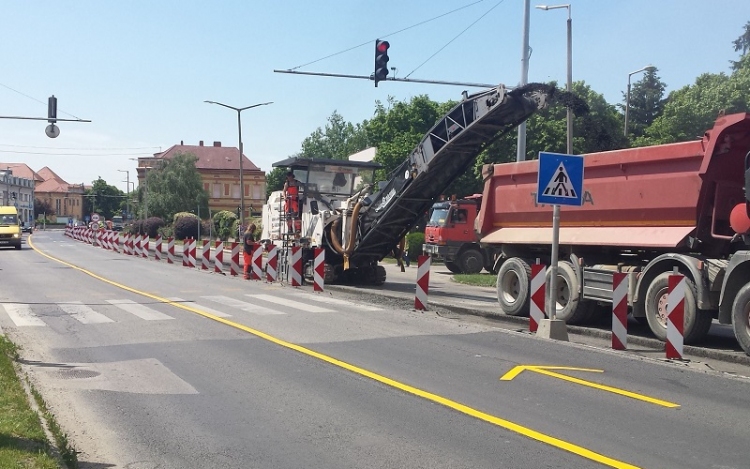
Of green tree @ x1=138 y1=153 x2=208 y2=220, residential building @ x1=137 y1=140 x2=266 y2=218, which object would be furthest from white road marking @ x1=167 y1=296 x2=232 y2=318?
residential building @ x1=137 y1=140 x2=266 y2=218

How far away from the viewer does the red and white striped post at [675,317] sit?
34.2ft

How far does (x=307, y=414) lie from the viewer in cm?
728

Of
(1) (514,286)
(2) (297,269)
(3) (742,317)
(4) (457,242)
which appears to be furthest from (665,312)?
(4) (457,242)

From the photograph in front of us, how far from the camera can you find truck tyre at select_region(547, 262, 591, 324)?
Answer: 1355 cm

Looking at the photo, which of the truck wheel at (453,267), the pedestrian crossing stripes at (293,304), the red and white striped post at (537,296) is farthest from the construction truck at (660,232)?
the truck wheel at (453,267)

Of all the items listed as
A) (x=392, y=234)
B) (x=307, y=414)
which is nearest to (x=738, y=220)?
(x=307, y=414)

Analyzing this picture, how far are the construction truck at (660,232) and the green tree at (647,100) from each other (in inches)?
→ 2109

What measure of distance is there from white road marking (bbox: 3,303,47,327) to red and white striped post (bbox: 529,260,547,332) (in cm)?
831

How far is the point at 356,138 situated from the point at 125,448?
99.1m

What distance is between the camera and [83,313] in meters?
15.0

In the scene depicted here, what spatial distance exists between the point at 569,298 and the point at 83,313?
9.04m

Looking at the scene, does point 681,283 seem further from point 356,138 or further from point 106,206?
point 106,206

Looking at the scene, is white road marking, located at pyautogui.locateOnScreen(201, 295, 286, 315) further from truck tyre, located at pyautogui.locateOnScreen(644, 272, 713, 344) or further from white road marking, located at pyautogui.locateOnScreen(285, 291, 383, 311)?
truck tyre, located at pyautogui.locateOnScreen(644, 272, 713, 344)

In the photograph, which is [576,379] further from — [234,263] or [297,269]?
[234,263]
